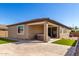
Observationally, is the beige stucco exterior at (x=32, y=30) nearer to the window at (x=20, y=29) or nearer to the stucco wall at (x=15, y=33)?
the stucco wall at (x=15, y=33)

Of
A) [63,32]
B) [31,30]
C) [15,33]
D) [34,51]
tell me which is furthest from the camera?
[63,32]

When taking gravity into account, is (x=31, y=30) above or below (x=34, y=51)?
above

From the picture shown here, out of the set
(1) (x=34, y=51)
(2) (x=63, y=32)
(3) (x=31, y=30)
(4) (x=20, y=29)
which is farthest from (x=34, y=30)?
(1) (x=34, y=51)

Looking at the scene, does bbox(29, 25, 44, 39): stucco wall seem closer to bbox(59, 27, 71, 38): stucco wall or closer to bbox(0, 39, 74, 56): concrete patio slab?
bbox(59, 27, 71, 38): stucco wall

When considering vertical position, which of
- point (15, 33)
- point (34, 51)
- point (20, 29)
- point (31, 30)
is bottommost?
point (34, 51)

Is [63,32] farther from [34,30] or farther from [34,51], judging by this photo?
[34,51]

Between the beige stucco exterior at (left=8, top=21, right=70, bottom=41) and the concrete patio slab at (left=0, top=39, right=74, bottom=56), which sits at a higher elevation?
the beige stucco exterior at (left=8, top=21, right=70, bottom=41)

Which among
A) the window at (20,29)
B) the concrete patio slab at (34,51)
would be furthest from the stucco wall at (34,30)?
the concrete patio slab at (34,51)

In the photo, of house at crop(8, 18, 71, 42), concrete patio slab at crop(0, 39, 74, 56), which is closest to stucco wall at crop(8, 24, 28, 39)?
house at crop(8, 18, 71, 42)

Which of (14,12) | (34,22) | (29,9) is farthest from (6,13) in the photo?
(34,22)

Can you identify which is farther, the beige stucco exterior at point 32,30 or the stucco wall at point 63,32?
the stucco wall at point 63,32

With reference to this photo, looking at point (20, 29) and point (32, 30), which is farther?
point (20, 29)

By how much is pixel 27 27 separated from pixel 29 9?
4188 millimetres

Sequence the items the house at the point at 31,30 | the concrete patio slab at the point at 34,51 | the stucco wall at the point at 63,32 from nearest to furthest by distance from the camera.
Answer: the concrete patio slab at the point at 34,51, the house at the point at 31,30, the stucco wall at the point at 63,32
